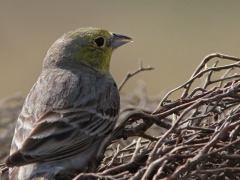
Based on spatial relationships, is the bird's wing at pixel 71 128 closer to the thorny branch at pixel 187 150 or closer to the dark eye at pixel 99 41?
the thorny branch at pixel 187 150

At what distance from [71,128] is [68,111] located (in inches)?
7.4

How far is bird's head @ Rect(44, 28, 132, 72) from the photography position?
17.6 ft

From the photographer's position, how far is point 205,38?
47.9ft

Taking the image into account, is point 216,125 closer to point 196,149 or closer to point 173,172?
point 196,149

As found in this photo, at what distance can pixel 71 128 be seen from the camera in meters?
4.26

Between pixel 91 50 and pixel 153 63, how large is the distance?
7.96 meters

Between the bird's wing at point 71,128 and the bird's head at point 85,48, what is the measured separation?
21.1 inches

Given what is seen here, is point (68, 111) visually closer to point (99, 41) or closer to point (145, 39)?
point (99, 41)

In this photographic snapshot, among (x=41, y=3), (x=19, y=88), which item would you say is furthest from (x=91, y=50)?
(x=41, y=3)

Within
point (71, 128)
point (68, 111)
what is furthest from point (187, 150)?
point (68, 111)

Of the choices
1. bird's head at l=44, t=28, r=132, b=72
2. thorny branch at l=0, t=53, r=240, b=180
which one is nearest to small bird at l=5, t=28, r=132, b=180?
bird's head at l=44, t=28, r=132, b=72

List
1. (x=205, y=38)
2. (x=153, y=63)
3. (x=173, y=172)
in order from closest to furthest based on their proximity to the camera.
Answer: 1. (x=173, y=172)
2. (x=153, y=63)
3. (x=205, y=38)

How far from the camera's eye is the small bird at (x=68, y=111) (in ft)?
12.9

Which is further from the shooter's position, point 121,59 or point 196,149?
point 121,59
